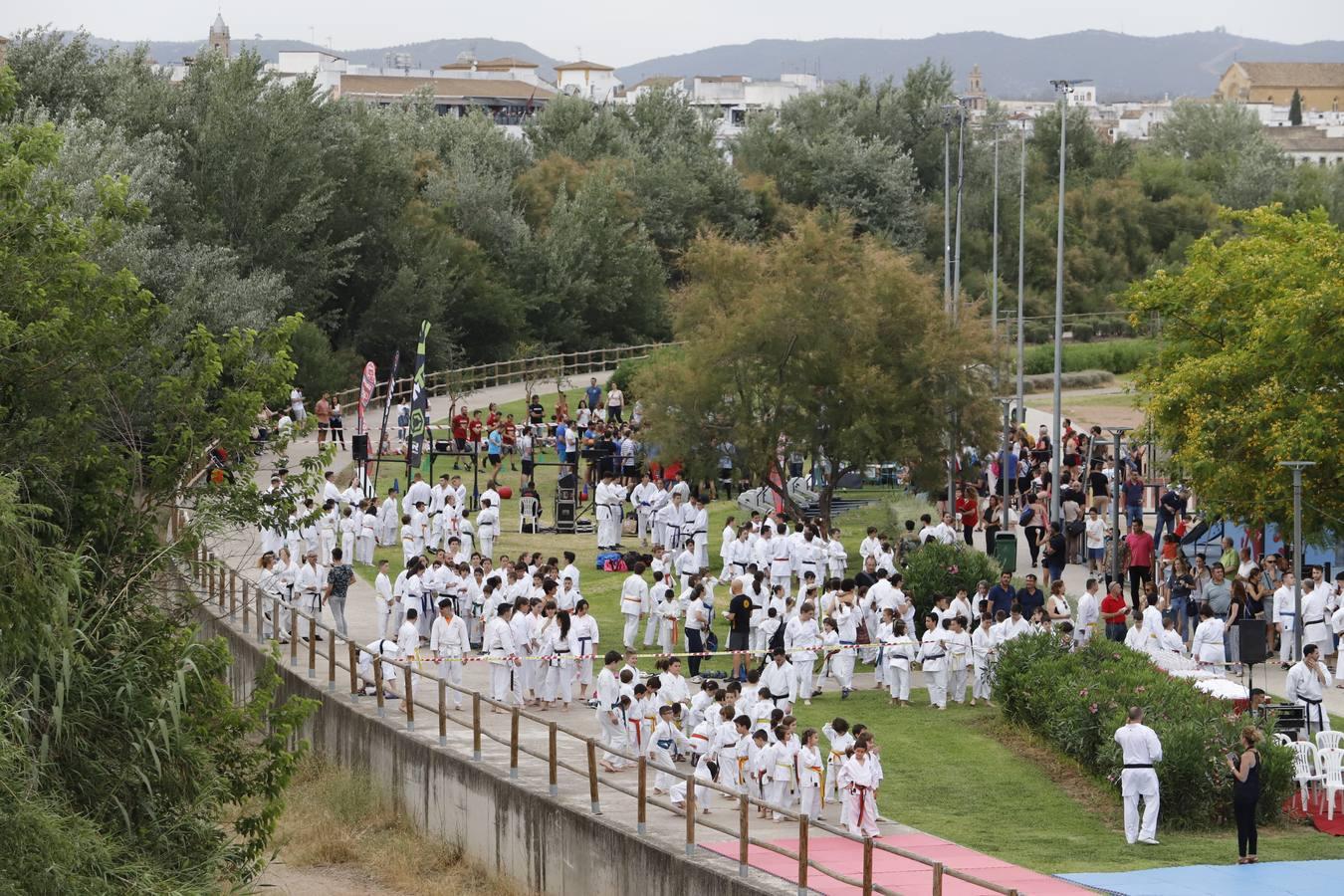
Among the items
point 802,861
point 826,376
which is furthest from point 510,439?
point 802,861

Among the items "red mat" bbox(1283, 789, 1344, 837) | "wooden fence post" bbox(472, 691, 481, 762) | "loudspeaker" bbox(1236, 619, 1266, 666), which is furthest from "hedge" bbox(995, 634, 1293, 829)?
"wooden fence post" bbox(472, 691, 481, 762)

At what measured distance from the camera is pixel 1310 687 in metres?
22.0

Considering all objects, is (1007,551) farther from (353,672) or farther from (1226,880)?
(1226,880)

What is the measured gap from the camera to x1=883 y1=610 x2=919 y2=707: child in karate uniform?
80.5ft

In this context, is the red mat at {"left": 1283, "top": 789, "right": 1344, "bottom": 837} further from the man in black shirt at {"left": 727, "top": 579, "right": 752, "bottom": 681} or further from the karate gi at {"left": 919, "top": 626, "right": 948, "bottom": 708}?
the man in black shirt at {"left": 727, "top": 579, "right": 752, "bottom": 681}

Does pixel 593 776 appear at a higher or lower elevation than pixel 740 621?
higher

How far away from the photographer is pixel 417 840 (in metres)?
22.6

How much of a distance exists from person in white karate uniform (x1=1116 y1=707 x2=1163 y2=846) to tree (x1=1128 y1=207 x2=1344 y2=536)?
9.66 metres

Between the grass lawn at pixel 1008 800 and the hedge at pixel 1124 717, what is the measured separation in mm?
250

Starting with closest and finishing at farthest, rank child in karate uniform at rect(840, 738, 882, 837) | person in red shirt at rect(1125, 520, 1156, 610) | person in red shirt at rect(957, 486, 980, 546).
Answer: child in karate uniform at rect(840, 738, 882, 837) → person in red shirt at rect(1125, 520, 1156, 610) → person in red shirt at rect(957, 486, 980, 546)

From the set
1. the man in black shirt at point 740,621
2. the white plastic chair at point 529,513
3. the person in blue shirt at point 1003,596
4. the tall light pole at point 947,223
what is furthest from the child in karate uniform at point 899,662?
the white plastic chair at point 529,513

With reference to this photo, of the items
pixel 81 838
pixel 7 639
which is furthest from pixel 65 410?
pixel 81 838

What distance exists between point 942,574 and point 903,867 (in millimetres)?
11015

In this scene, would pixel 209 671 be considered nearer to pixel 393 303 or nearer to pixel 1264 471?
pixel 1264 471
